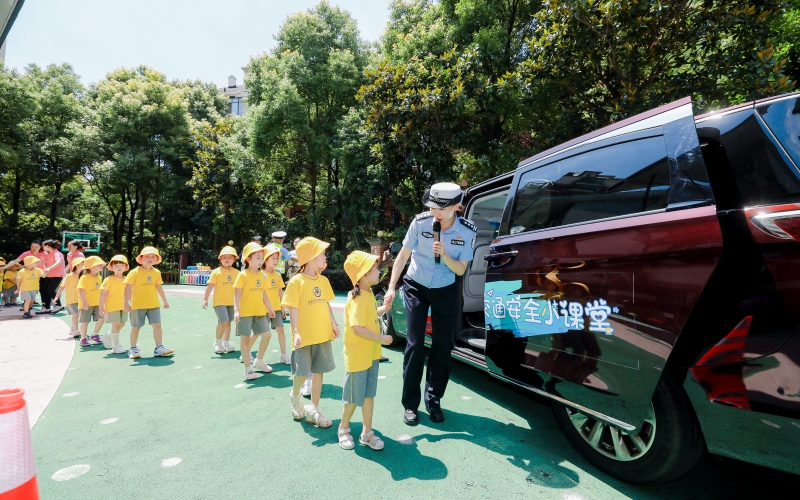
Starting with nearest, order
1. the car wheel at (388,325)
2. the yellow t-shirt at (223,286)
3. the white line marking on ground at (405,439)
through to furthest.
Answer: the white line marking on ground at (405,439) → the car wheel at (388,325) → the yellow t-shirt at (223,286)

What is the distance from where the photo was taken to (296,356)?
10.6 feet

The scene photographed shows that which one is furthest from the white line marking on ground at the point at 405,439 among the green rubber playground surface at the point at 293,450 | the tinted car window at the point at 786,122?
the tinted car window at the point at 786,122

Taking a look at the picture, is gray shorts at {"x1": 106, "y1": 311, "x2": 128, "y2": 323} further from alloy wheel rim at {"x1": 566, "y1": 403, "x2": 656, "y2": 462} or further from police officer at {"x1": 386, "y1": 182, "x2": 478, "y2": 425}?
alloy wheel rim at {"x1": 566, "y1": 403, "x2": 656, "y2": 462}

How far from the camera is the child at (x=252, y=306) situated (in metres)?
4.50

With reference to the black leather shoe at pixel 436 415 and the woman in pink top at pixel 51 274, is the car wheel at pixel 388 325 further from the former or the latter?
the woman in pink top at pixel 51 274

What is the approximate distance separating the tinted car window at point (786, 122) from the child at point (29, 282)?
41.2 feet

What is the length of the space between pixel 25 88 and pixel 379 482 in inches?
1086

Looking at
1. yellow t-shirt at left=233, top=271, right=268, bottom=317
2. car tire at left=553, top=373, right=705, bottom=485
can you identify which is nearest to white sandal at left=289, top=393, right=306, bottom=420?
yellow t-shirt at left=233, top=271, right=268, bottom=317

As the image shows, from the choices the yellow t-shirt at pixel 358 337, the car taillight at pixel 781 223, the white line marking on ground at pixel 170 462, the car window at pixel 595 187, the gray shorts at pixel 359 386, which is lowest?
the white line marking on ground at pixel 170 462

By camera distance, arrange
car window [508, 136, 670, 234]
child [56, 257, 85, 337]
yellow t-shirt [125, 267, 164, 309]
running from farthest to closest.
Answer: child [56, 257, 85, 337] → yellow t-shirt [125, 267, 164, 309] → car window [508, 136, 670, 234]

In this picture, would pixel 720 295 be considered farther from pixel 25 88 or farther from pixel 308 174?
pixel 25 88

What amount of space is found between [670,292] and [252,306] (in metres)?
4.06

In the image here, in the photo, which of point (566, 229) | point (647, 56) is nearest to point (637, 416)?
point (566, 229)

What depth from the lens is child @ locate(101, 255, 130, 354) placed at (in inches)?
232
